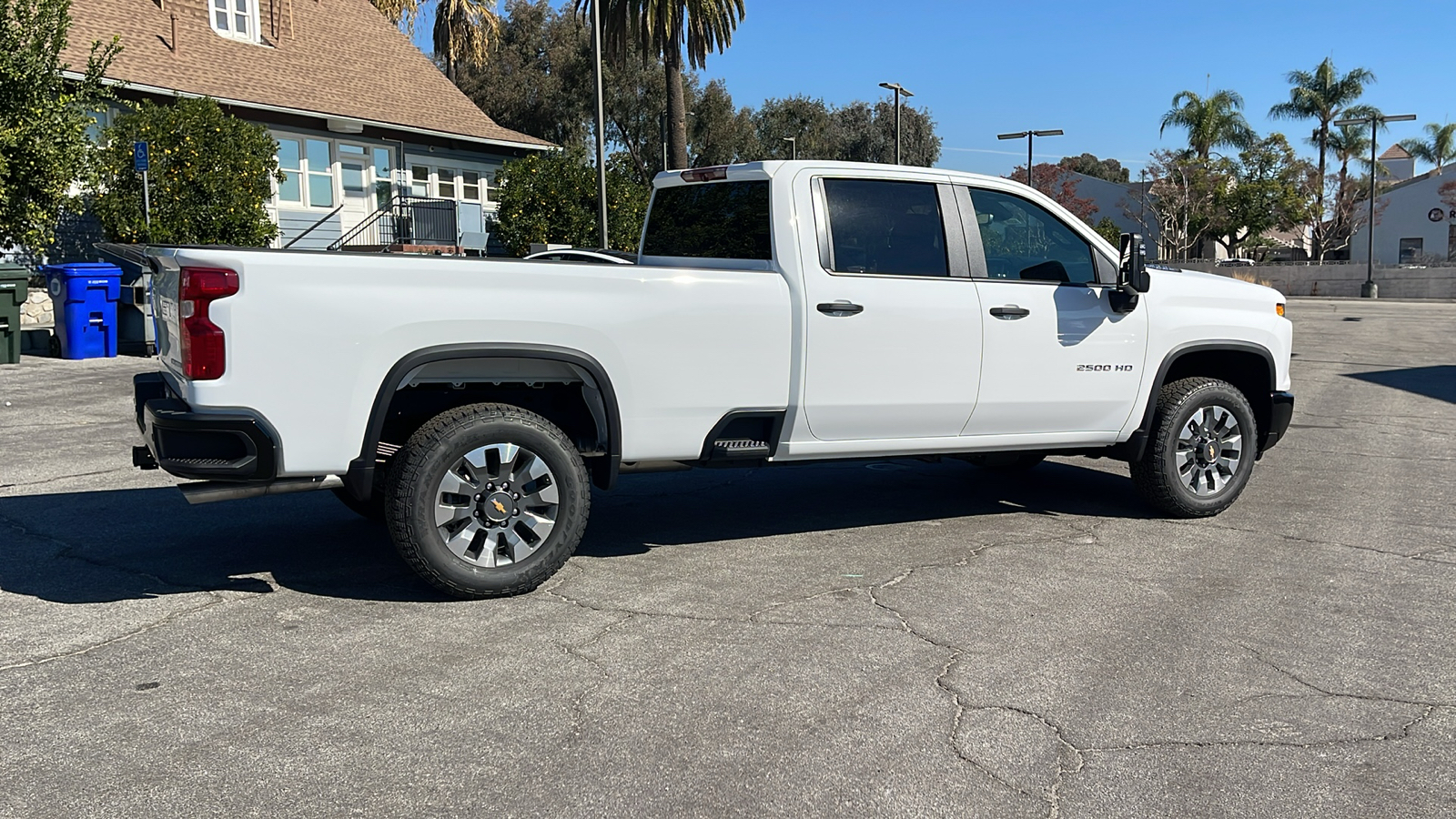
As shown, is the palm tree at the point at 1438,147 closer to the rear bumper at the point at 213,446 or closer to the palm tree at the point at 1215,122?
the palm tree at the point at 1215,122

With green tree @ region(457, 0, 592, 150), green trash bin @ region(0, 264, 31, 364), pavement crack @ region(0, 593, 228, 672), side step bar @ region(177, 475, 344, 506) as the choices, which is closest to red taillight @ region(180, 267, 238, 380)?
side step bar @ region(177, 475, 344, 506)

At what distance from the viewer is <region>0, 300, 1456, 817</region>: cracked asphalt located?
357cm

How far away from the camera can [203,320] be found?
4.71 meters

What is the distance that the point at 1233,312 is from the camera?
715 centimetres

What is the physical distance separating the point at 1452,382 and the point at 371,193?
21.5m

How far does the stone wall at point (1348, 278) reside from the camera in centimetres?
5100

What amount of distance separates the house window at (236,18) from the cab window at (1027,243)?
23.1 metres

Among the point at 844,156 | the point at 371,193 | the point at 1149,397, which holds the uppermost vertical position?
the point at 844,156

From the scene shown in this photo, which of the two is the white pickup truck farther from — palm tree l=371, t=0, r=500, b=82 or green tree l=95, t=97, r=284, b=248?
palm tree l=371, t=0, r=500, b=82

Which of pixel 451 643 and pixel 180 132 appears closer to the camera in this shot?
pixel 451 643

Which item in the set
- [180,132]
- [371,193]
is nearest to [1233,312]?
[180,132]

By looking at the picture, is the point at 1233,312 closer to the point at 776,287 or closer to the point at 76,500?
the point at 776,287

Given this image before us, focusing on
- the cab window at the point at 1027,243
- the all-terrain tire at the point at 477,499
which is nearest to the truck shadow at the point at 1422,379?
the cab window at the point at 1027,243

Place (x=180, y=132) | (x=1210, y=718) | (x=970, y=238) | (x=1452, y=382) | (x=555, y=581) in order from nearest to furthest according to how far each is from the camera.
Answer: (x=1210, y=718)
(x=555, y=581)
(x=970, y=238)
(x=1452, y=382)
(x=180, y=132)
